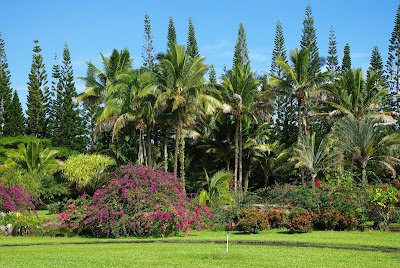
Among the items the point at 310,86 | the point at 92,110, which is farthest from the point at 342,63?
the point at 92,110

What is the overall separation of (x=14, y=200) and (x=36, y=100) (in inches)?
1113

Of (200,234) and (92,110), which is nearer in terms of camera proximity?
(200,234)

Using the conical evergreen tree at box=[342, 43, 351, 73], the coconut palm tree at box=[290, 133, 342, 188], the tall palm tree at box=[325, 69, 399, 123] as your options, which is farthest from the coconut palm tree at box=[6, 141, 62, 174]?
the conical evergreen tree at box=[342, 43, 351, 73]

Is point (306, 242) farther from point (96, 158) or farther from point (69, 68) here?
point (69, 68)

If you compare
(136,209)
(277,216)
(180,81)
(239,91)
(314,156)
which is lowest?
(277,216)

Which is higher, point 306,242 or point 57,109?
point 57,109

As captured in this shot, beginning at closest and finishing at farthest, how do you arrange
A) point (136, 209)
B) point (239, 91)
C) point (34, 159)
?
1. point (136, 209)
2. point (239, 91)
3. point (34, 159)

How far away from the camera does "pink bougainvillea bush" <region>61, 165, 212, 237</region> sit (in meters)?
13.5

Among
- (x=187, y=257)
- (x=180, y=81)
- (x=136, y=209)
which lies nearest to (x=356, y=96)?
(x=180, y=81)

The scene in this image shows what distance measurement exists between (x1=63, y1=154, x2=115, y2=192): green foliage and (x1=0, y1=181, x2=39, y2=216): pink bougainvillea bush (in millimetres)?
11868

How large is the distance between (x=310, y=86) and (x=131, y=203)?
16708 mm

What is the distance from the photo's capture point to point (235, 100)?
26.3 meters

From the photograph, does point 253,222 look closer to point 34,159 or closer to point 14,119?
point 34,159

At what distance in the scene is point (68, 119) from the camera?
4091 cm
